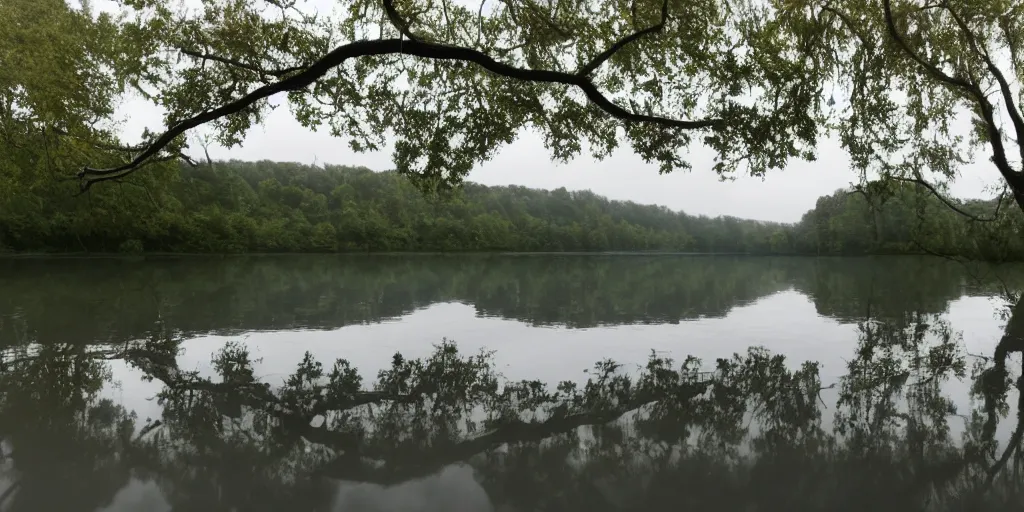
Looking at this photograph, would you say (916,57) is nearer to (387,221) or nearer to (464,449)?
(464,449)

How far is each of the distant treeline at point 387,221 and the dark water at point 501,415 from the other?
6118mm

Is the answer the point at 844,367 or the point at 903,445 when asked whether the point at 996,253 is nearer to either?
the point at 844,367

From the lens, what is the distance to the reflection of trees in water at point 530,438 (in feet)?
10.7

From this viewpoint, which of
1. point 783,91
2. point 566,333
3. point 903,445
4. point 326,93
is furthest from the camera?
point 326,93

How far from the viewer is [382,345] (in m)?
7.59

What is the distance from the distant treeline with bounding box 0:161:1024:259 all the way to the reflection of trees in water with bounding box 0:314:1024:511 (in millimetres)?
8175

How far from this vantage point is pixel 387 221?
69312mm

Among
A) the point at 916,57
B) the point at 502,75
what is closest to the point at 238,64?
the point at 502,75

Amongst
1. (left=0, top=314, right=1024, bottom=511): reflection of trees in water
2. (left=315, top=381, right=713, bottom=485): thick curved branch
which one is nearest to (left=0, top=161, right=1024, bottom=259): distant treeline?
(left=0, top=314, right=1024, bottom=511): reflection of trees in water

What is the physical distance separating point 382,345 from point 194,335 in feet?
9.61

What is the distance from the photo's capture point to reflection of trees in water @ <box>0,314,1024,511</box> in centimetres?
327

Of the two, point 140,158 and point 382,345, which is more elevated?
point 140,158

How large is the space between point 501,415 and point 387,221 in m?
66.7

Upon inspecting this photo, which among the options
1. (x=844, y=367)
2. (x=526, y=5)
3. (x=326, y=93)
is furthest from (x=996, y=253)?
(x=326, y=93)
